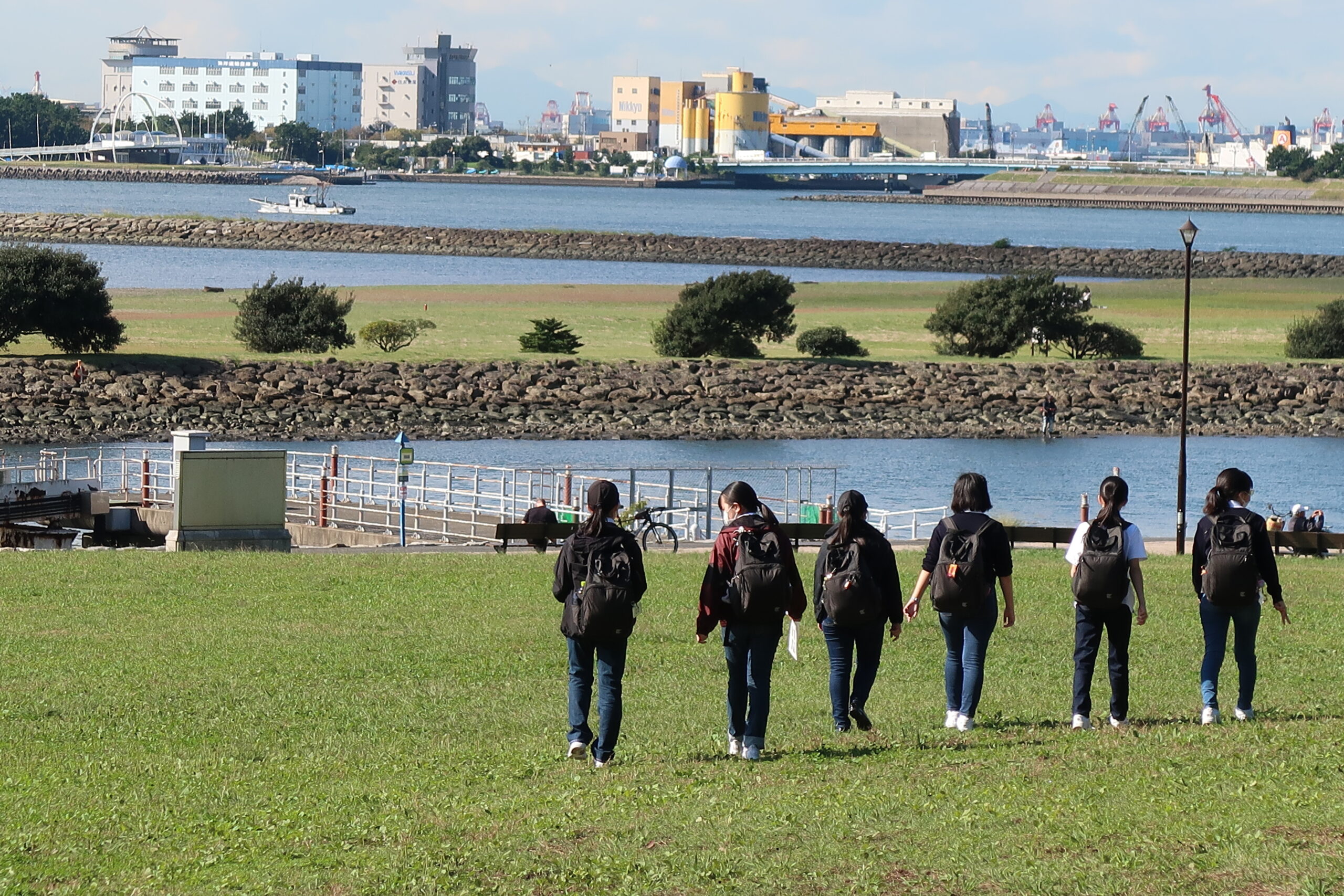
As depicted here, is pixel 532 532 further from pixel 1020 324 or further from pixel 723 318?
pixel 1020 324

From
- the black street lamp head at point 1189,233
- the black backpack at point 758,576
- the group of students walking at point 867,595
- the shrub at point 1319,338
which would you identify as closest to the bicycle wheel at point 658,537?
the black street lamp head at point 1189,233

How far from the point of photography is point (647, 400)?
49.1m

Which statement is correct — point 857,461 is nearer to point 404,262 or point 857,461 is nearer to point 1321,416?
point 1321,416

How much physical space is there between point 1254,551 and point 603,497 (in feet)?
12.6

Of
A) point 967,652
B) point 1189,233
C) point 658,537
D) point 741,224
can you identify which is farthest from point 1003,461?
point 741,224

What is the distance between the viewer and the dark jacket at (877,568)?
9.23 m

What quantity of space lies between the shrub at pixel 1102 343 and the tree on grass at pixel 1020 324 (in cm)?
2

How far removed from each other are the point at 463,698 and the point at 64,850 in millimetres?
4525

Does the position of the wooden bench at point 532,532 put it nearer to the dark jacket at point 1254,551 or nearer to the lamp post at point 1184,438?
the lamp post at point 1184,438

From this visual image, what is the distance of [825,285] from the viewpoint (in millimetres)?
82500

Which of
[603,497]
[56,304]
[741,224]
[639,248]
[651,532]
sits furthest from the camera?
[741,224]

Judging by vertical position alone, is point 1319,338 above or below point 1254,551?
above

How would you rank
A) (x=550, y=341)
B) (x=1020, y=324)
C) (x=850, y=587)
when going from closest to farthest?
(x=850, y=587) → (x=550, y=341) → (x=1020, y=324)

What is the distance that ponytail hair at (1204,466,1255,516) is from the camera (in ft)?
31.1
